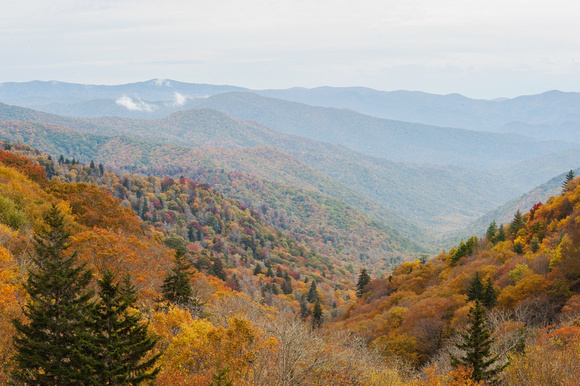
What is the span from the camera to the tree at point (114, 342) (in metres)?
18.3

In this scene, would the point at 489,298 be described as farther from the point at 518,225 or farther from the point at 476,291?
the point at 518,225

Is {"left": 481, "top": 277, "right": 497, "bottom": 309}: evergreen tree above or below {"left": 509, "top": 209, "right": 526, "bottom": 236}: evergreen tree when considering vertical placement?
below

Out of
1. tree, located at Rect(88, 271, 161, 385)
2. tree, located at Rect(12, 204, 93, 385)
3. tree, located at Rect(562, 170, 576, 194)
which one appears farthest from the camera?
tree, located at Rect(562, 170, 576, 194)

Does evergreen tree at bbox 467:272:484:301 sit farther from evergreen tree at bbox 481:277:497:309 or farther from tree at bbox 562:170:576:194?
tree at bbox 562:170:576:194

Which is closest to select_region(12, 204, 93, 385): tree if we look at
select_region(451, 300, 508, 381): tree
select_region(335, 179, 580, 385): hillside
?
select_region(335, 179, 580, 385): hillside

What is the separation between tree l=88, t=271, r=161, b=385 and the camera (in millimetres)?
18328

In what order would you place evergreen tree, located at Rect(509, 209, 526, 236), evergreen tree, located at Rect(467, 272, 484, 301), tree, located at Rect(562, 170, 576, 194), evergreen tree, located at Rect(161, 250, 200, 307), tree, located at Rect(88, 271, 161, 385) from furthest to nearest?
tree, located at Rect(562, 170, 576, 194)
evergreen tree, located at Rect(509, 209, 526, 236)
evergreen tree, located at Rect(467, 272, 484, 301)
evergreen tree, located at Rect(161, 250, 200, 307)
tree, located at Rect(88, 271, 161, 385)

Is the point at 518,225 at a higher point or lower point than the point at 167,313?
higher

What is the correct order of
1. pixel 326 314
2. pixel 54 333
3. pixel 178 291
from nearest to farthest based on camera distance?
pixel 54 333, pixel 178 291, pixel 326 314

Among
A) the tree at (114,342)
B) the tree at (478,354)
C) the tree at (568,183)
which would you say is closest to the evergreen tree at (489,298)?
the tree at (478,354)

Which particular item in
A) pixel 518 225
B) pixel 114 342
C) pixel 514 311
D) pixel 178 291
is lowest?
pixel 514 311

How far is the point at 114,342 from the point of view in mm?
18375

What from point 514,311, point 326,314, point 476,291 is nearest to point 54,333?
point 514,311

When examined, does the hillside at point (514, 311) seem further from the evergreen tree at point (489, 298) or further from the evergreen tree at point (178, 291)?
the evergreen tree at point (178, 291)
